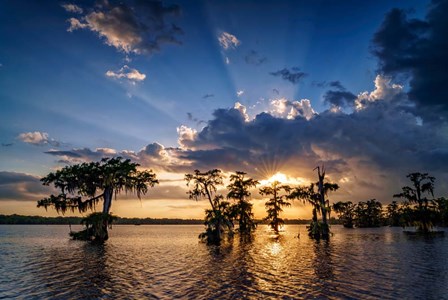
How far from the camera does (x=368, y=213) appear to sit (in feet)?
446

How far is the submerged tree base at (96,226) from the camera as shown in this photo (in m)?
49.5

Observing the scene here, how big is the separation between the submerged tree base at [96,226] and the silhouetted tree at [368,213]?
117738mm

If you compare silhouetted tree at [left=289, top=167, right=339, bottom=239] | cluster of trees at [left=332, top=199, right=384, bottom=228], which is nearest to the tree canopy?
silhouetted tree at [left=289, top=167, right=339, bottom=239]

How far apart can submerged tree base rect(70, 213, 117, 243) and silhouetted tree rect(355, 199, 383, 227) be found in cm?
11774

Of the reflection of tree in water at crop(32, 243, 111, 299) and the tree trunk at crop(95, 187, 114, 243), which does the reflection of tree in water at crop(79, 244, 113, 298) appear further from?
the tree trunk at crop(95, 187, 114, 243)

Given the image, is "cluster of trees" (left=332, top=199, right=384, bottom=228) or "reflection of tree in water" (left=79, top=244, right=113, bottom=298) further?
"cluster of trees" (left=332, top=199, right=384, bottom=228)

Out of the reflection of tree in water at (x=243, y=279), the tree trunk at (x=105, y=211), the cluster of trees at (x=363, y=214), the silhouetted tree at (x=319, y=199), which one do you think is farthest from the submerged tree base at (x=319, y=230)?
the cluster of trees at (x=363, y=214)

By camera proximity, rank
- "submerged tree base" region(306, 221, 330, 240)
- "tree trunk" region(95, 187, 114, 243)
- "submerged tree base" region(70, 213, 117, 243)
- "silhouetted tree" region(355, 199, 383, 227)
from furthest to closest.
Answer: "silhouetted tree" region(355, 199, 383, 227) → "submerged tree base" region(306, 221, 330, 240) → "tree trunk" region(95, 187, 114, 243) → "submerged tree base" region(70, 213, 117, 243)

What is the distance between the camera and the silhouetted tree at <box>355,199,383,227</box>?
134 metres

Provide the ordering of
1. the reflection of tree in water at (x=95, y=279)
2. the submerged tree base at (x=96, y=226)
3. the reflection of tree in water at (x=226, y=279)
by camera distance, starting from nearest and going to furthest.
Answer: the reflection of tree in water at (x=226, y=279) → the reflection of tree in water at (x=95, y=279) → the submerged tree base at (x=96, y=226)

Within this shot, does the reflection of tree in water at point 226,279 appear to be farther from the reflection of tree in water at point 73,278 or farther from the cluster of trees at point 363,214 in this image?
the cluster of trees at point 363,214

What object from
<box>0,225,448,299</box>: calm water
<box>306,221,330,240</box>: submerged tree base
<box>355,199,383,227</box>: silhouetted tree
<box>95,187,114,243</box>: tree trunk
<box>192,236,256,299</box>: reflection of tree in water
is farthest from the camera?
<box>355,199,383,227</box>: silhouetted tree

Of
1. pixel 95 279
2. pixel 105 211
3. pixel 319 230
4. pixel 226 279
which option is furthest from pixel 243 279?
pixel 319 230

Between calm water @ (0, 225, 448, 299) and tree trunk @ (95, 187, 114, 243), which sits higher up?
tree trunk @ (95, 187, 114, 243)
